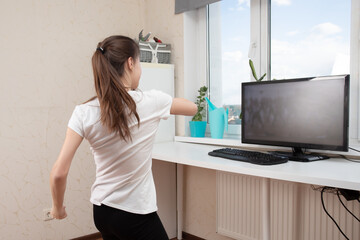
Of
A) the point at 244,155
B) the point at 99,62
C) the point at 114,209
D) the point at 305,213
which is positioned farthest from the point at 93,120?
the point at 305,213

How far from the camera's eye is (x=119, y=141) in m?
1.10

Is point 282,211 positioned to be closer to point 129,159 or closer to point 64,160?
point 129,159

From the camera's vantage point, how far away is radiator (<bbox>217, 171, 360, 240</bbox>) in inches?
70.8

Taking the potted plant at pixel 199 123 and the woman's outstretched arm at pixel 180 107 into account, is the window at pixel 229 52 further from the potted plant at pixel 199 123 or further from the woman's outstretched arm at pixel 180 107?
the woman's outstretched arm at pixel 180 107

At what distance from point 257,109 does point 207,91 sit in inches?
31.9

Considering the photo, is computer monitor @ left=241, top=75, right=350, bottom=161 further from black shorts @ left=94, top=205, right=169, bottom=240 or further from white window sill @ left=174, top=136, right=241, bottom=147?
black shorts @ left=94, top=205, right=169, bottom=240

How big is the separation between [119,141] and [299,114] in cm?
107

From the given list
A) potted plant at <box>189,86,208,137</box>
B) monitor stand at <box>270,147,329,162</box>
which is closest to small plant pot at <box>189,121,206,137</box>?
potted plant at <box>189,86,208,137</box>

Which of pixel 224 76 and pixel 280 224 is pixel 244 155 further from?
pixel 224 76

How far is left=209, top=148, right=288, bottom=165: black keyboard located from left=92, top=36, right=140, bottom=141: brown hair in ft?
2.58

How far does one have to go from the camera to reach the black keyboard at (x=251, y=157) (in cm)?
164

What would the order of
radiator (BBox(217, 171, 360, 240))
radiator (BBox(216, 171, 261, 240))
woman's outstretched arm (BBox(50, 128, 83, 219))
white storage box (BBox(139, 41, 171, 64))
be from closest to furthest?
woman's outstretched arm (BBox(50, 128, 83, 219)), radiator (BBox(217, 171, 360, 240)), radiator (BBox(216, 171, 261, 240)), white storage box (BBox(139, 41, 171, 64))

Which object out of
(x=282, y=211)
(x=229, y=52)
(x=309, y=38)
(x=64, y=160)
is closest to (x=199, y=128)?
(x=229, y=52)

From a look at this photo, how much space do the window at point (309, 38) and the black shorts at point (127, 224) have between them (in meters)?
1.44
